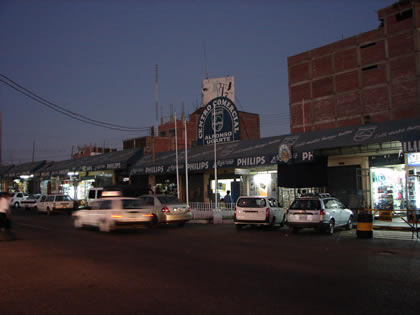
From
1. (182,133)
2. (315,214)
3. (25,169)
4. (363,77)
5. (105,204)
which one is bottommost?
(315,214)

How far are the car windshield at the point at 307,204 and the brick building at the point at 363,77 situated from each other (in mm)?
28201

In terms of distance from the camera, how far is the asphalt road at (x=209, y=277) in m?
6.15

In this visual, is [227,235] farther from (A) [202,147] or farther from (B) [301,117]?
(B) [301,117]

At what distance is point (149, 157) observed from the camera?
3447 cm

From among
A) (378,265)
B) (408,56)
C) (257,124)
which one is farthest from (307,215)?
(257,124)

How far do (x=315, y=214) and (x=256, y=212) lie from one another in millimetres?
2913

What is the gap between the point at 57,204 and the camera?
31.6m

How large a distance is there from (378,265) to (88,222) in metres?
12.6

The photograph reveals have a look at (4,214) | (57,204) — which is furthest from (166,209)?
(57,204)

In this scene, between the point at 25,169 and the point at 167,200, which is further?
the point at 25,169

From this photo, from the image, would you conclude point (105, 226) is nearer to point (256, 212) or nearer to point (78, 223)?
point (78, 223)

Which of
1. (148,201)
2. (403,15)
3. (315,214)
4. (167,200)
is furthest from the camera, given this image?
(403,15)

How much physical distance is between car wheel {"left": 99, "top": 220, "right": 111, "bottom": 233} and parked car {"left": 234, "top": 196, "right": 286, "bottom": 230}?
18.3 ft

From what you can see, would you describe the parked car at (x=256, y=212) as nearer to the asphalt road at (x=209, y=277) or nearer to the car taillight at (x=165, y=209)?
the car taillight at (x=165, y=209)
